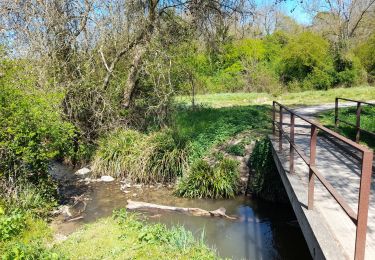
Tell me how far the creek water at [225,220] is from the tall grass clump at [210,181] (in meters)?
0.19

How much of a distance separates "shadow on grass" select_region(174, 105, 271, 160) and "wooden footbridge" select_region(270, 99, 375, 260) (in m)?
3.42

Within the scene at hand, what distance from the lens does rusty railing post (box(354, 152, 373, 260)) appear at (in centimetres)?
269

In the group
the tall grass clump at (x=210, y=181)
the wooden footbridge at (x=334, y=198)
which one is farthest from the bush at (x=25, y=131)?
the wooden footbridge at (x=334, y=198)

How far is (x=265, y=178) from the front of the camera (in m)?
8.77

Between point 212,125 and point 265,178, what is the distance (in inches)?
140

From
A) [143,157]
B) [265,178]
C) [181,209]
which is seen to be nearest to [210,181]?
[181,209]

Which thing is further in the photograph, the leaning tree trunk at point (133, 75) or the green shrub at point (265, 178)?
the leaning tree trunk at point (133, 75)

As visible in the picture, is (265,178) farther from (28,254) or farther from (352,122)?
(28,254)

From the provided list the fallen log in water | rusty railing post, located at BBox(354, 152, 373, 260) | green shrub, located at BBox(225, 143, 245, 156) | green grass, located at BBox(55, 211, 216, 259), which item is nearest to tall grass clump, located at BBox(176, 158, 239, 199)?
green shrub, located at BBox(225, 143, 245, 156)

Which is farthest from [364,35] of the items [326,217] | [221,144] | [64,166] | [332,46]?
[326,217]

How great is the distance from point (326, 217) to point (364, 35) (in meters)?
34.4

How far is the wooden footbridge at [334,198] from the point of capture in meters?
2.88

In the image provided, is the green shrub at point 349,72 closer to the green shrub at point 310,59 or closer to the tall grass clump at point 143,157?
the green shrub at point 310,59

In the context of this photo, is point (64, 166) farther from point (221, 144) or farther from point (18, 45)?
point (221, 144)
